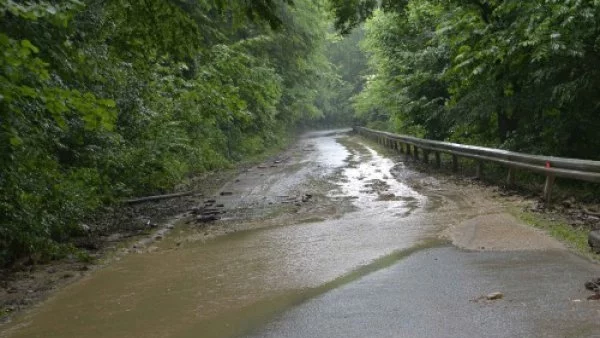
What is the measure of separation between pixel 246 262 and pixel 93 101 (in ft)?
9.31

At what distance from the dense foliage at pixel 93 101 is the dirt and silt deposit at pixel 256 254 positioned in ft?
4.48

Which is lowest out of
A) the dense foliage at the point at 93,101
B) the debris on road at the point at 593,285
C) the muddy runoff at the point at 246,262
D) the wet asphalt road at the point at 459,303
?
the muddy runoff at the point at 246,262

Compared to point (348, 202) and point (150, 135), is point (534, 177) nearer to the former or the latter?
point (348, 202)

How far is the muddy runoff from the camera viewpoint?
5.31 m

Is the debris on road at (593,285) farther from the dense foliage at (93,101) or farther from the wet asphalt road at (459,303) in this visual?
the dense foliage at (93,101)

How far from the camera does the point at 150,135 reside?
47.6ft

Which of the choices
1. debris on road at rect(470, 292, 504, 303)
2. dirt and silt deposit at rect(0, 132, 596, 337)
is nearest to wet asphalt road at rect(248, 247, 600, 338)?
debris on road at rect(470, 292, 504, 303)

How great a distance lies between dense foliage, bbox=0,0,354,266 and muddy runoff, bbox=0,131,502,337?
4.87 feet

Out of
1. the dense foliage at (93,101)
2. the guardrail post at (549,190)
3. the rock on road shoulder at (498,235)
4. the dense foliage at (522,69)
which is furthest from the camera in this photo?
the dense foliage at (522,69)

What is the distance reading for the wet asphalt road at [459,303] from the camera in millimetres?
4469

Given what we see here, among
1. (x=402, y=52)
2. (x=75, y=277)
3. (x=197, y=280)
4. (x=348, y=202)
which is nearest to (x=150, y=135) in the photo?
(x=348, y=202)

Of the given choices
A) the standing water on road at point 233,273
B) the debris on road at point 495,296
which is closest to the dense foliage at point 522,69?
the standing water on road at point 233,273

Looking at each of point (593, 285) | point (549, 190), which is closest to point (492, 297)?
point (593, 285)

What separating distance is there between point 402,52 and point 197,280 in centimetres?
1825
